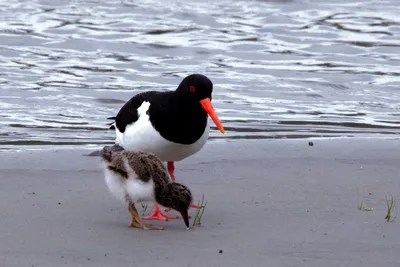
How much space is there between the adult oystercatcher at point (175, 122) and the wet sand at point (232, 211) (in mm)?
375

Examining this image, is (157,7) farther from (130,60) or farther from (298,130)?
(298,130)

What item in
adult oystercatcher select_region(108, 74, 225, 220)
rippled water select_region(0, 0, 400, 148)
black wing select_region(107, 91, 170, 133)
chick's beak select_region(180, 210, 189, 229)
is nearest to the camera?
chick's beak select_region(180, 210, 189, 229)

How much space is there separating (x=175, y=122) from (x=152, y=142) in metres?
0.22

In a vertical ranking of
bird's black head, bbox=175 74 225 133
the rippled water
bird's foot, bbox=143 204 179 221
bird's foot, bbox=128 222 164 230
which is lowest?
the rippled water

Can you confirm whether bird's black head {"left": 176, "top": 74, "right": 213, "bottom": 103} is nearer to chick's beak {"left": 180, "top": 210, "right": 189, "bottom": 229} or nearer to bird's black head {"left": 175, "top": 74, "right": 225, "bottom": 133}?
bird's black head {"left": 175, "top": 74, "right": 225, "bottom": 133}

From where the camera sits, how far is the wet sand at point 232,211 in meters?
5.36

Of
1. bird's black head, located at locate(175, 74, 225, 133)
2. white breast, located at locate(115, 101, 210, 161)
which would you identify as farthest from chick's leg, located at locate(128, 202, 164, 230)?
bird's black head, located at locate(175, 74, 225, 133)

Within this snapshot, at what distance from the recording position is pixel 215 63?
14000mm

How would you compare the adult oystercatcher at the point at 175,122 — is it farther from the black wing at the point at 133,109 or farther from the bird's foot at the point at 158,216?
the bird's foot at the point at 158,216

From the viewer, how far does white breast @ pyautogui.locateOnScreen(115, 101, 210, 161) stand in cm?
696

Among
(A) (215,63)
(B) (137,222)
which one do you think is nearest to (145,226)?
(B) (137,222)

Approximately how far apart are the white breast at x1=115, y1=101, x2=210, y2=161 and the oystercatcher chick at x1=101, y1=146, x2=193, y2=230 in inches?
28.9

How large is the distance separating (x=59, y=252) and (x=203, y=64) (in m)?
8.72

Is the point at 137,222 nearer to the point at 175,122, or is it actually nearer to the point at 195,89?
the point at 175,122
